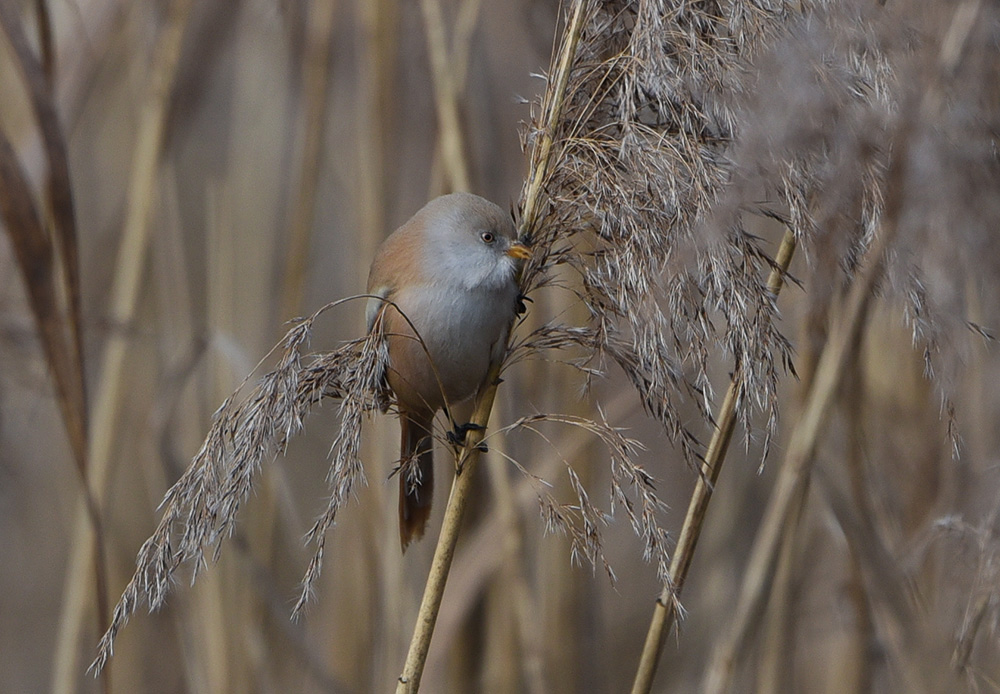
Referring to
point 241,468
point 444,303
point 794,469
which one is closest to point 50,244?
point 241,468

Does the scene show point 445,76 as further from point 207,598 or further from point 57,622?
point 57,622

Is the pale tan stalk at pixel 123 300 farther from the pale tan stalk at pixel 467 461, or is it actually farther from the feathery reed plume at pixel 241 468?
the pale tan stalk at pixel 467 461

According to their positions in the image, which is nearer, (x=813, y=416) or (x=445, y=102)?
(x=813, y=416)

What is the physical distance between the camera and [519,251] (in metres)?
1.33

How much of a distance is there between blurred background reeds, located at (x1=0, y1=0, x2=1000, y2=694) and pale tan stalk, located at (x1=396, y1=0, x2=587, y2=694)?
0.02 meters

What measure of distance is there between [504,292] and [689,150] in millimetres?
431

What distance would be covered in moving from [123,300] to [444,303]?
723 millimetres

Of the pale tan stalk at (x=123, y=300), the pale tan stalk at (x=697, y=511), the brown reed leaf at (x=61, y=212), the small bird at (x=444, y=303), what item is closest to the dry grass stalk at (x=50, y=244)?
the brown reed leaf at (x=61, y=212)

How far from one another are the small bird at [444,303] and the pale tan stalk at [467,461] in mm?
137

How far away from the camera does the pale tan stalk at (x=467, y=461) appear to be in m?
1.05

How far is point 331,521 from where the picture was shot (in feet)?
3.51

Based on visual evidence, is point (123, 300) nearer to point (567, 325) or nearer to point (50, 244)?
point (50, 244)

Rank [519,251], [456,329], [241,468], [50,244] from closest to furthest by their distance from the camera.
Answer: [241,468]
[50,244]
[519,251]
[456,329]

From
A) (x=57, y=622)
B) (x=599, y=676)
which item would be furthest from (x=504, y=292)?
(x=57, y=622)
